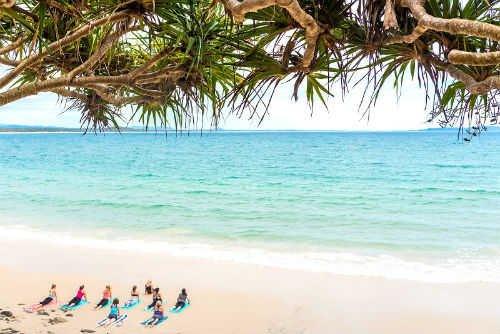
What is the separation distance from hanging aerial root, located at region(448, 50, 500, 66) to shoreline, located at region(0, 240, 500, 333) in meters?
3.35

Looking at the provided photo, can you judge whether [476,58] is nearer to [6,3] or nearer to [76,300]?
[6,3]

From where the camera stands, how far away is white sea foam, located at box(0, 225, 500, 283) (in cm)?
562

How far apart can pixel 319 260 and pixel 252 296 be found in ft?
6.45

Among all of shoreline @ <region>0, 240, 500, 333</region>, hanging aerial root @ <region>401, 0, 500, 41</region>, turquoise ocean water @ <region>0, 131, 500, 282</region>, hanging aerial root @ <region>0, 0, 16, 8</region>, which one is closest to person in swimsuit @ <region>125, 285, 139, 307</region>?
shoreline @ <region>0, 240, 500, 333</region>

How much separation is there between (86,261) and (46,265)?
0.54 m

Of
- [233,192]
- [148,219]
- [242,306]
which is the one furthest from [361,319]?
[233,192]

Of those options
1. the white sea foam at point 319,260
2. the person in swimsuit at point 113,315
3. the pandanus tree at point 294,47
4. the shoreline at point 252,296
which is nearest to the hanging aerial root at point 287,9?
the pandanus tree at point 294,47

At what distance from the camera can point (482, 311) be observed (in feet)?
14.3

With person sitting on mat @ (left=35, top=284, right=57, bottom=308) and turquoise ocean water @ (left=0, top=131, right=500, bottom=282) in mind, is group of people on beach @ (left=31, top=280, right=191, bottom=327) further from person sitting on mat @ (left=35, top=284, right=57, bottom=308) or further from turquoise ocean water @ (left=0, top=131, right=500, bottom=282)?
turquoise ocean water @ (left=0, top=131, right=500, bottom=282)

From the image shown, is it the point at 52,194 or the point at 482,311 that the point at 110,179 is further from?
the point at 482,311

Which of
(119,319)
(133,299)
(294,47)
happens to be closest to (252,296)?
(133,299)

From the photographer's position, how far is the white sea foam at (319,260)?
18.5ft

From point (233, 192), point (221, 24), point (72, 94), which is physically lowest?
point (233, 192)

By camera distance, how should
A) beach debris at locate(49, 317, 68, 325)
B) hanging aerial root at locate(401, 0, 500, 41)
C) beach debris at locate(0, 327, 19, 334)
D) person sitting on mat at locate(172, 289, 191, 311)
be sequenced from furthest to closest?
person sitting on mat at locate(172, 289, 191, 311) < beach debris at locate(49, 317, 68, 325) < beach debris at locate(0, 327, 19, 334) < hanging aerial root at locate(401, 0, 500, 41)
